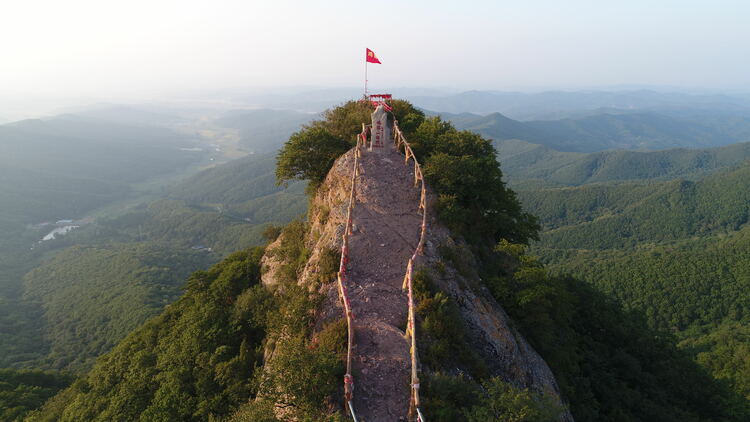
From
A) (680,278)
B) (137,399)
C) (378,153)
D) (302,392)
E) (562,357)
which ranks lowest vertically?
(680,278)

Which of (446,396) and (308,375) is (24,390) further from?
(446,396)

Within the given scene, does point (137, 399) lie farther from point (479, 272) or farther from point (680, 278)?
point (680, 278)

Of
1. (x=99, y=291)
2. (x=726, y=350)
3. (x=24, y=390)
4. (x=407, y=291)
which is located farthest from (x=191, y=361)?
(x=99, y=291)

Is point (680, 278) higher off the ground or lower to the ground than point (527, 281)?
lower

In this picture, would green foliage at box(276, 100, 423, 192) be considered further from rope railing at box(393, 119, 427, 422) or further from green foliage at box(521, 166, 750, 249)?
green foliage at box(521, 166, 750, 249)

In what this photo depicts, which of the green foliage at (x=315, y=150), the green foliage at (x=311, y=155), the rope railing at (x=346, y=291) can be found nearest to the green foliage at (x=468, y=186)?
the rope railing at (x=346, y=291)

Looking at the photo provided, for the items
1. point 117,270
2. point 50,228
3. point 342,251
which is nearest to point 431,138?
point 342,251

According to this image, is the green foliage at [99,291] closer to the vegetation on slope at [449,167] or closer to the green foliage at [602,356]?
Answer: the vegetation on slope at [449,167]
